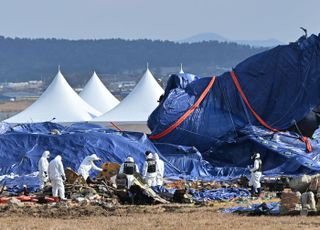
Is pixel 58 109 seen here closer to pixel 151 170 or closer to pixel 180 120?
pixel 180 120

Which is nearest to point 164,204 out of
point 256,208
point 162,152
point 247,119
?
point 256,208

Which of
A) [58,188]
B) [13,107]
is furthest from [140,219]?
[13,107]

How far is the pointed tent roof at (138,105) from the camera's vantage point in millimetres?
44438

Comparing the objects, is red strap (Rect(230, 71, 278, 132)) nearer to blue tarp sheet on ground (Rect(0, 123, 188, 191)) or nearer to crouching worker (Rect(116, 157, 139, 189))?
blue tarp sheet on ground (Rect(0, 123, 188, 191))

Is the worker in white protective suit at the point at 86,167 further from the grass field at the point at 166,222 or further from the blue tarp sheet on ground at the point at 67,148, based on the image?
the grass field at the point at 166,222

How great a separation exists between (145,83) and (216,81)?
13705 millimetres

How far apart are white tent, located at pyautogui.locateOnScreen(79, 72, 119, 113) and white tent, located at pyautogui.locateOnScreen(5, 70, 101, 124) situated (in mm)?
6826

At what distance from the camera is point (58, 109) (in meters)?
47.1

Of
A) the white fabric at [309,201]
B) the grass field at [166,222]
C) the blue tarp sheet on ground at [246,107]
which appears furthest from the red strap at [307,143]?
the white fabric at [309,201]

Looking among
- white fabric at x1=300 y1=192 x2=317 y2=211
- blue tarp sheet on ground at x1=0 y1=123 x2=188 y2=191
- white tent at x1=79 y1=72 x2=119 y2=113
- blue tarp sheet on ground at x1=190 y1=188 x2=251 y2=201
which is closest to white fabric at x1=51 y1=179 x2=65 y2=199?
blue tarp sheet on ground at x1=190 y1=188 x2=251 y2=201

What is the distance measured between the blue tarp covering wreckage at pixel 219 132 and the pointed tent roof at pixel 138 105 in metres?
9.86

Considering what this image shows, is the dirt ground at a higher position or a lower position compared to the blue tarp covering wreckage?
lower

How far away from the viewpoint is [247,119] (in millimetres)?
32844

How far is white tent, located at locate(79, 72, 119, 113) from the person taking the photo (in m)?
55.9
